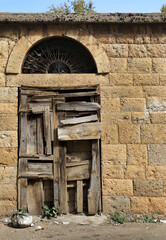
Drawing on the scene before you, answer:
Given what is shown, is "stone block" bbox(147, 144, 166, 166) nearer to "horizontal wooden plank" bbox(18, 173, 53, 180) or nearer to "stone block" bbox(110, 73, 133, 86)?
"stone block" bbox(110, 73, 133, 86)

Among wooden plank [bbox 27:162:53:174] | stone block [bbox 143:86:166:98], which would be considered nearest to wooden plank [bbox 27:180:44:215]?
wooden plank [bbox 27:162:53:174]

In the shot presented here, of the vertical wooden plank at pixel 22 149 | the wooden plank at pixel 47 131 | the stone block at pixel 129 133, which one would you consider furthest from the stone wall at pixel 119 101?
the wooden plank at pixel 47 131

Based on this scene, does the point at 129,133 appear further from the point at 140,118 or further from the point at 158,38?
the point at 158,38

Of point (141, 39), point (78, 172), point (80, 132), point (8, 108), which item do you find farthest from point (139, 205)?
point (141, 39)

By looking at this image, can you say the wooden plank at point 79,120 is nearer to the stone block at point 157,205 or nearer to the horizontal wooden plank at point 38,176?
the horizontal wooden plank at point 38,176

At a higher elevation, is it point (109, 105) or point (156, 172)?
point (109, 105)

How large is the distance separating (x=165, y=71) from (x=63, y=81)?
2205 millimetres

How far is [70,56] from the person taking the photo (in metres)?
5.07

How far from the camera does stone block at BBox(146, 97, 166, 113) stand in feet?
15.8

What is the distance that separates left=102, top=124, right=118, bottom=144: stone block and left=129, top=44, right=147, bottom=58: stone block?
1.60 meters

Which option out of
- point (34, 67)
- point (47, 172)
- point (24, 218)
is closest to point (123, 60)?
point (34, 67)

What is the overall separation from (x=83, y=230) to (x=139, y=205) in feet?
4.19

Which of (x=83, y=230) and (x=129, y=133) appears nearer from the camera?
(x=83, y=230)

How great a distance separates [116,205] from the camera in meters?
4.64
